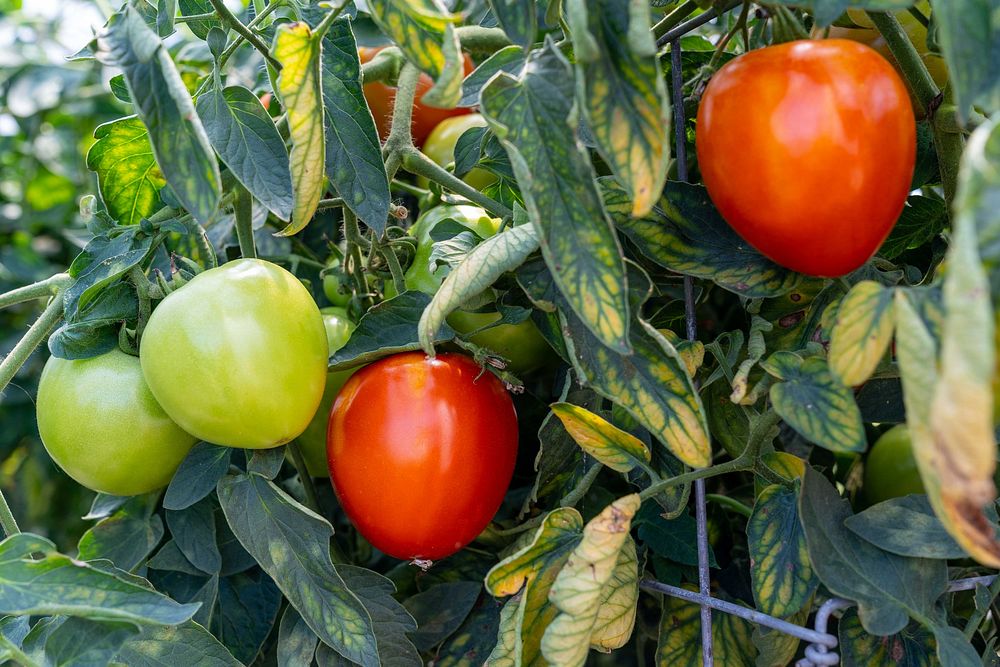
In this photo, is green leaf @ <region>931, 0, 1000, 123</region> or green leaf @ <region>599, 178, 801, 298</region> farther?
green leaf @ <region>599, 178, 801, 298</region>

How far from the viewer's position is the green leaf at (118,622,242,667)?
0.60m

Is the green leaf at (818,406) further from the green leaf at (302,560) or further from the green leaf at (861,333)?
the green leaf at (302,560)

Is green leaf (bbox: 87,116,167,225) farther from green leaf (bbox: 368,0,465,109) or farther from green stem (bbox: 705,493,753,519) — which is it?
green stem (bbox: 705,493,753,519)

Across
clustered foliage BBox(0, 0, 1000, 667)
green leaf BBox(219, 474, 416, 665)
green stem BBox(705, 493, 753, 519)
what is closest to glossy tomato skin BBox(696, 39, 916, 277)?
clustered foliage BBox(0, 0, 1000, 667)

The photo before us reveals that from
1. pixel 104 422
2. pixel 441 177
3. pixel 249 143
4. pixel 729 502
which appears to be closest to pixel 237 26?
pixel 249 143

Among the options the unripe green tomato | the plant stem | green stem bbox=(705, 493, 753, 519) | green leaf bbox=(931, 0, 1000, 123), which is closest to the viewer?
green leaf bbox=(931, 0, 1000, 123)

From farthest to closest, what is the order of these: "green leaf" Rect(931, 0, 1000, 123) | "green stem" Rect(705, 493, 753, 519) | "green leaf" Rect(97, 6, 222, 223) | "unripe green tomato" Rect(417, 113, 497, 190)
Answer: "unripe green tomato" Rect(417, 113, 497, 190) < "green stem" Rect(705, 493, 753, 519) < "green leaf" Rect(97, 6, 222, 223) < "green leaf" Rect(931, 0, 1000, 123)

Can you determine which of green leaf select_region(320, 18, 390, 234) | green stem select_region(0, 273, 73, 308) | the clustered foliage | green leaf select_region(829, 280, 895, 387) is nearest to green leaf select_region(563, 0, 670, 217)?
the clustered foliage

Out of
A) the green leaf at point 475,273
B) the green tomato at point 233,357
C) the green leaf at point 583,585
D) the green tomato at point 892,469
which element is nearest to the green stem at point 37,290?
the green tomato at point 233,357

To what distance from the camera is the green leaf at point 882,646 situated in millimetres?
562

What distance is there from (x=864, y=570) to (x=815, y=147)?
0.25 m

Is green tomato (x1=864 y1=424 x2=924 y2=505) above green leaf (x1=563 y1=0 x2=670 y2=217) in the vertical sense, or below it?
below

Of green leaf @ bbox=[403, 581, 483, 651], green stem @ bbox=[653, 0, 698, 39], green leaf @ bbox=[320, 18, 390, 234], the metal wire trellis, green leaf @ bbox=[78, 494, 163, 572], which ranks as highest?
green stem @ bbox=[653, 0, 698, 39]

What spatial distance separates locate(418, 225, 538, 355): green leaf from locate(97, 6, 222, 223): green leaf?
13 cm
